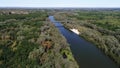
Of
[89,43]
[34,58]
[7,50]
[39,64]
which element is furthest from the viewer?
[89,43]

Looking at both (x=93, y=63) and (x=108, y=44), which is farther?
(x=108, y=44)

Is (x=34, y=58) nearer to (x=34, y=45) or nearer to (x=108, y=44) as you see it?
(x=34, y=45)

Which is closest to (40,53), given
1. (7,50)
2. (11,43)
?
(7,50)

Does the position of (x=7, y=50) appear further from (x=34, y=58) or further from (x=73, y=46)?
(x=73, y=46)

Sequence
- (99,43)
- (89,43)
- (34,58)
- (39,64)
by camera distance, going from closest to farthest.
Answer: (39,64) < (34,58) < (99,43) < (89,43)

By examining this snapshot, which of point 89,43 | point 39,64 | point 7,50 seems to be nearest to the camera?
point 39,64

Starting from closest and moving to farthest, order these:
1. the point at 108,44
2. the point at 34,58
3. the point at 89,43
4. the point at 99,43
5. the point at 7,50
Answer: the point at 34,58 → the point at 7,50 → the point at 108,44 → the point at 99,43 → the point at 89,43

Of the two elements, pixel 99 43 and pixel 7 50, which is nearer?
pixel 7 50

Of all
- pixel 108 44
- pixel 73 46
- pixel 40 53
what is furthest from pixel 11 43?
pixel 108 44
